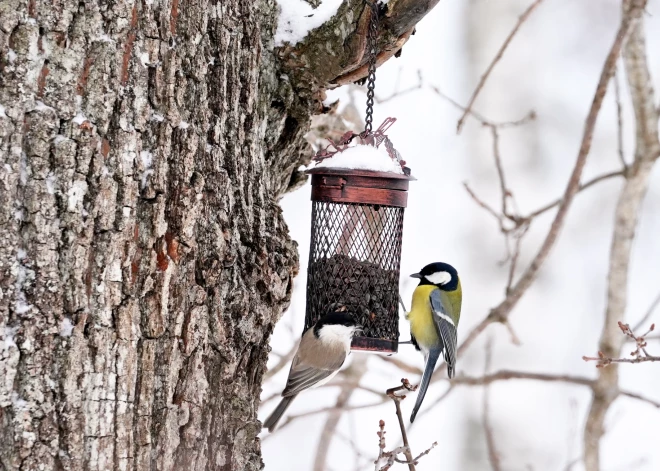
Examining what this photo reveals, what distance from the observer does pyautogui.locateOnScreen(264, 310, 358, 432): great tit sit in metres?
2.61

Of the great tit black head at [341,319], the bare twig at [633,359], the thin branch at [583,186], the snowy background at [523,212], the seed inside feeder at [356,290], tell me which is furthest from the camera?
the snowy background at [523,212]

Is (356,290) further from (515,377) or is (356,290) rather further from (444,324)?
(515,377)

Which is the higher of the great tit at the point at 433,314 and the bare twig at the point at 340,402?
the great tit at the point at 433,314

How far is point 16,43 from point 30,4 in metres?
0.09

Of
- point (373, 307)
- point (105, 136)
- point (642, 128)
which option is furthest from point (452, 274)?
point (105, 136)

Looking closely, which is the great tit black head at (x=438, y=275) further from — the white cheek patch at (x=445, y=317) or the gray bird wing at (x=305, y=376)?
the gray bird wing at (x=305, y=376)

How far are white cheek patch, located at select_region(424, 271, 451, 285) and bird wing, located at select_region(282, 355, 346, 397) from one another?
23.3 inches

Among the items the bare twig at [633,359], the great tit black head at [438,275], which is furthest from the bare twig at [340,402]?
the bare twig at [633,359]

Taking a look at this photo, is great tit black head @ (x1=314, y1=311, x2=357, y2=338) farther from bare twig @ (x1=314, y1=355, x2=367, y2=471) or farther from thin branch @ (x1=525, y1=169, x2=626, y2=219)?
bare twig @ (x1=314, y1=355, x2=367, y2=471)

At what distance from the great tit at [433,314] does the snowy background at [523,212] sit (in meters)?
2.90

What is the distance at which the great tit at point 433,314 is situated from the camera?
3223mm

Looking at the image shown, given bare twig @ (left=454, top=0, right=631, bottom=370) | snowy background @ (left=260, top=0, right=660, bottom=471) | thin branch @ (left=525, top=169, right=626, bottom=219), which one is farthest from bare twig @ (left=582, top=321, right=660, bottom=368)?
snowy background @ (left=260, top=0, right=660, bottom=471)

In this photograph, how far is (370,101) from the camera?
2424 millimetres

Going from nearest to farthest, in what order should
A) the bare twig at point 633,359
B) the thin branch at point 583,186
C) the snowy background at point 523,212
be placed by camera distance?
the bare twig at point 633,359, the thin branch at point 583,186, the snowy background at point 523,212
